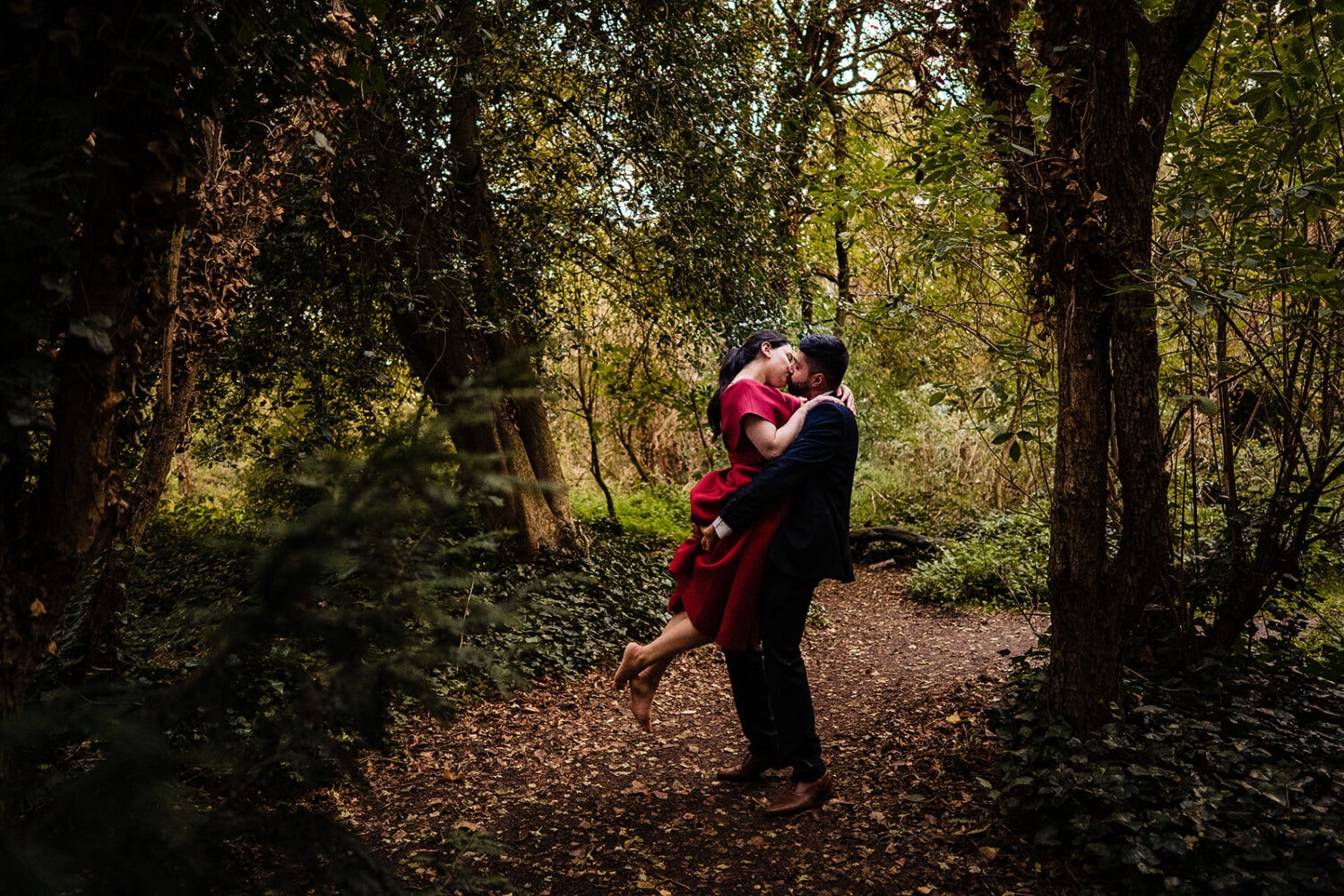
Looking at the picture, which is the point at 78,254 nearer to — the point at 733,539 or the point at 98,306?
the point at 98,306

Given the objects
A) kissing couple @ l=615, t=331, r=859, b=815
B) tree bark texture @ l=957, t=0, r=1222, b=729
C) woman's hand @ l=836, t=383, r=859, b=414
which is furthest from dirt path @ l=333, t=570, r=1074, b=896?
woman's hand @ l=836, t=383, r=859, b=414

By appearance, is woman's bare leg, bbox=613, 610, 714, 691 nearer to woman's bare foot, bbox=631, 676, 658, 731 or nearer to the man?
woman's bare foot, bbox=631, 676, 658, 731

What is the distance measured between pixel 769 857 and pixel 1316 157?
3864mm

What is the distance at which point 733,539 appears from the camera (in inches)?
153

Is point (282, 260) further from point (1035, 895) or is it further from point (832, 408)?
point (1035, 895)

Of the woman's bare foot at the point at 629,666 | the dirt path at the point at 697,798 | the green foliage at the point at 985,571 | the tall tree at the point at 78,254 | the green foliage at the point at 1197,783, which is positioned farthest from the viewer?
the green foliage at the point at 985,571

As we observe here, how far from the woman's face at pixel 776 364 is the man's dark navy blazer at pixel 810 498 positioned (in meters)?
0.35

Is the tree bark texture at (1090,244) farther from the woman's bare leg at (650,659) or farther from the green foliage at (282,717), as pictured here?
the green foliage at (282,717)

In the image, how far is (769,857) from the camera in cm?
340

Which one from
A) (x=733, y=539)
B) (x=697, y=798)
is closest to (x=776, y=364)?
(x=733, y=539)

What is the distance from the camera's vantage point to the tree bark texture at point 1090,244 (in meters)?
3.61

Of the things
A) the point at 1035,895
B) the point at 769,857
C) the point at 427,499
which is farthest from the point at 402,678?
the point at 1035,895

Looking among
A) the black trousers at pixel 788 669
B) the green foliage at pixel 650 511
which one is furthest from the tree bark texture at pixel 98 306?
the green foliage at pixel 650 511

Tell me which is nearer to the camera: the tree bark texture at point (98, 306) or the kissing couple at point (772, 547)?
the tree bark texture at point (98, 306)
